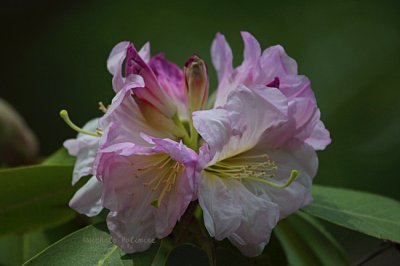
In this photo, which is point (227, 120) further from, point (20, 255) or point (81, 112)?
point (81, 112)

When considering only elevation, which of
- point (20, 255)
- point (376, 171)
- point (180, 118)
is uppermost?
point (180, 118)

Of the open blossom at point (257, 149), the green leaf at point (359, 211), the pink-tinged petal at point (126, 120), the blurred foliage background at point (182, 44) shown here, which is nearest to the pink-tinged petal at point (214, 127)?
the open blossom at point (257, 149)

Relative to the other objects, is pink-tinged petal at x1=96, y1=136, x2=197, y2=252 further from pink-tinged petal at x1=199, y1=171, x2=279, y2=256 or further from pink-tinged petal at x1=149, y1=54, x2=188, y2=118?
pink-tinged petal at x1=149, y1=54, x2=188, y2=118

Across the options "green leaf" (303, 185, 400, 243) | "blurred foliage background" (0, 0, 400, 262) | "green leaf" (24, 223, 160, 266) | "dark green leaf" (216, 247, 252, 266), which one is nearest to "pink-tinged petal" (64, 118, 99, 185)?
"green leaf" (24, 223, 160, 266)

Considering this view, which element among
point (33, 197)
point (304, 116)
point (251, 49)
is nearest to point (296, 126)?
point (304, 116)

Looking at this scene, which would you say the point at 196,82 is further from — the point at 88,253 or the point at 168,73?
the point at 88,253

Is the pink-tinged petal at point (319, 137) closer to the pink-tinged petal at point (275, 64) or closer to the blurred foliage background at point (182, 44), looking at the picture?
the pink-tinged petal at point (275, 64)

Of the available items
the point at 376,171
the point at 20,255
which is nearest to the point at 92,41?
the point at 376,171
